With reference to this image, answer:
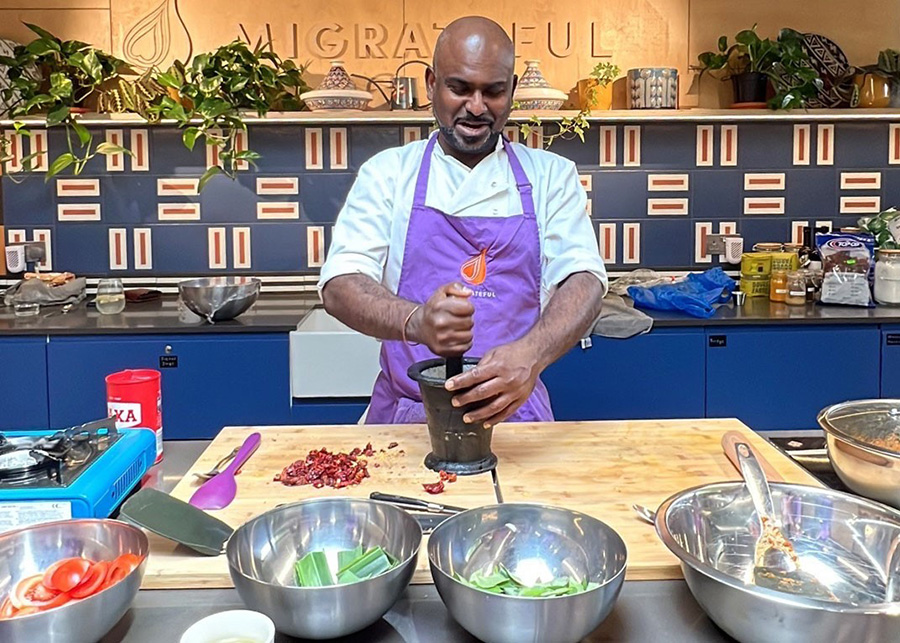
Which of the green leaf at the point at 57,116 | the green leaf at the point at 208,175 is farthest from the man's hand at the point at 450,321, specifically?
the green leaf at the point at 57,116

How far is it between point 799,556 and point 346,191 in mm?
2734

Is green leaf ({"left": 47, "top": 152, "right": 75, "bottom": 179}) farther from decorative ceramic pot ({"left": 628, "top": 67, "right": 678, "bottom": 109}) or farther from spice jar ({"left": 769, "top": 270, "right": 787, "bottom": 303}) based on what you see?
spice jar ({"left": 769, "top": 270, "right": 787, "bottom": 303})

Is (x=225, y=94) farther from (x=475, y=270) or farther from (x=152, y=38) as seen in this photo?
(x=475, y=270)

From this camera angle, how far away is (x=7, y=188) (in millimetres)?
3471

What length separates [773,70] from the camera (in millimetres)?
3295

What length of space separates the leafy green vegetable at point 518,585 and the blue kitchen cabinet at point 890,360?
2412 millimetres

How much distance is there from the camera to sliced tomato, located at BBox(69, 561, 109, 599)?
3.01ft

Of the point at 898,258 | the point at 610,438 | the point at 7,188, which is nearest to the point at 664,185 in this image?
the point at 898,258

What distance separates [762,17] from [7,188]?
125 inches

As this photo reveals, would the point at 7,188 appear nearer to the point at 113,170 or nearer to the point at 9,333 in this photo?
the point at 113,170

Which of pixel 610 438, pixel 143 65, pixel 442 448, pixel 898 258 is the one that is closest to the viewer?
pixel 442 448

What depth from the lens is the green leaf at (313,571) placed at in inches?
37.7

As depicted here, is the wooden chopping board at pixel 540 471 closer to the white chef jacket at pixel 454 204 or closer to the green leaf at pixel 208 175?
the white chef jacket at pixel 454 204

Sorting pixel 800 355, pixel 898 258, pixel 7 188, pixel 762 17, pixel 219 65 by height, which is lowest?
pixel 800 355
